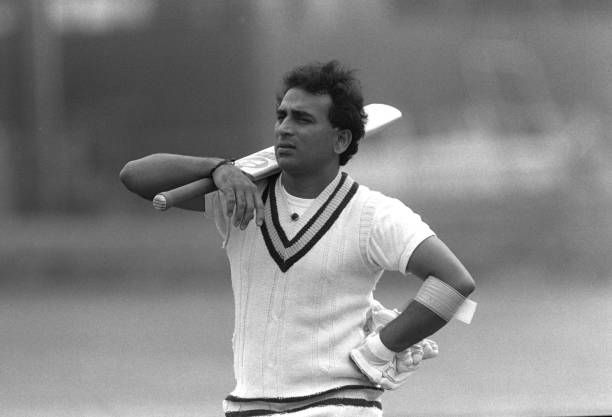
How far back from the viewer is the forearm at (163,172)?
239cm

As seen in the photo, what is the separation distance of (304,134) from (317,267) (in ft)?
0.81

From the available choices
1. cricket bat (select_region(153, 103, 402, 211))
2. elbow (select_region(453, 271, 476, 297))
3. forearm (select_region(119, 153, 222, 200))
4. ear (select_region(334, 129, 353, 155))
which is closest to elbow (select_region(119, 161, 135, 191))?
forearm (select_region(119, 153, 222, 200))

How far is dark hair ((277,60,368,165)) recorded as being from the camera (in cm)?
243

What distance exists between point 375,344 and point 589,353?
4495mm

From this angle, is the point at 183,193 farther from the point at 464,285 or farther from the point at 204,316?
the point at 204,316

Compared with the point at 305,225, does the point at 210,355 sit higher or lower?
lower

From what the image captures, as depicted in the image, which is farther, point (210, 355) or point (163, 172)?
point (210, 355)

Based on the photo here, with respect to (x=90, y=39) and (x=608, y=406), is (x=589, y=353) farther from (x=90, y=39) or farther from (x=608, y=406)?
(x=90, y=39)

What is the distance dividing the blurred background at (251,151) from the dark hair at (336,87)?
270 cm

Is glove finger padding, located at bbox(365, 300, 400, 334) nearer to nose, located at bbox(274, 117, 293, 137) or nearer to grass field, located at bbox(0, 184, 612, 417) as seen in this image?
nose, located at bbox(274, 117, 293, 137)

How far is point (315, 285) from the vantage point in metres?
2.36

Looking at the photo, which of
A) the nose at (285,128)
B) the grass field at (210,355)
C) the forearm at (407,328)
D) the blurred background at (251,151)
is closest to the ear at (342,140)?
the nose at (285,128)

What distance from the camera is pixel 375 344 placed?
2.34 m

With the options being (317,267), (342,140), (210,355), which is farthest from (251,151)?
(317,267)
